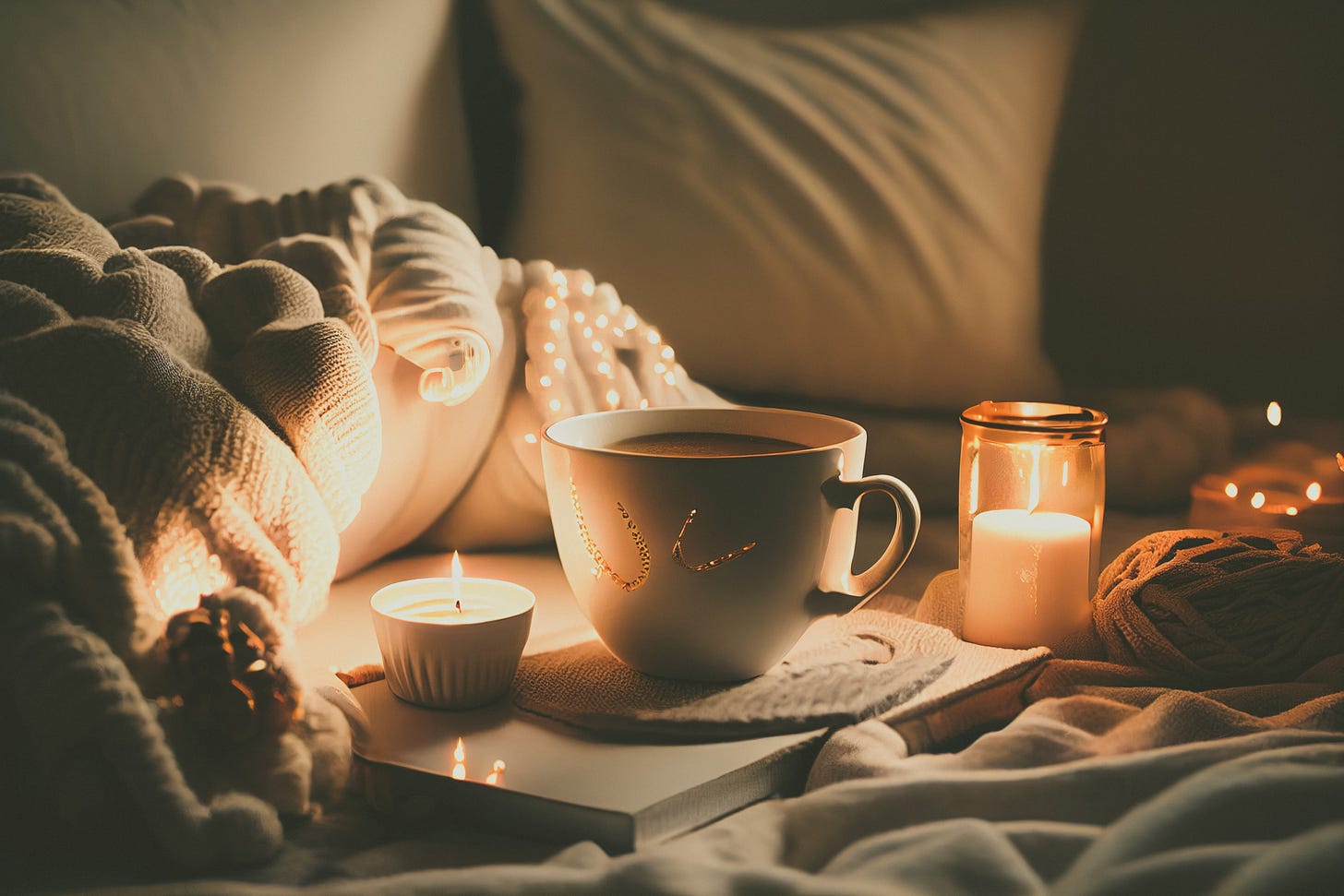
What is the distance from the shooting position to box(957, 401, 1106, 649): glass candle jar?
71 cm

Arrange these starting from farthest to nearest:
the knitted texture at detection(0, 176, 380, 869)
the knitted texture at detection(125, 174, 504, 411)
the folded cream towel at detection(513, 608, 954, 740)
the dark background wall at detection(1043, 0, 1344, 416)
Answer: the dark background wall at detection(1043, 0, 1344, 416), the knitted texture at detection(125, 174, 504, 411), the folded cream towel at detection(513, 608, 954, 740), the knitted texture at detection(0, 176, 380, 869)

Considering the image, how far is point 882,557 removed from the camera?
600 mm

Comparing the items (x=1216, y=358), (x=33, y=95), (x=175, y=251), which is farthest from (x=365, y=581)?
(x=1216, y=358)

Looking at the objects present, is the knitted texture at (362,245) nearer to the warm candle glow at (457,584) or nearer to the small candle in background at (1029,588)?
the warm candle glow at (457,584)

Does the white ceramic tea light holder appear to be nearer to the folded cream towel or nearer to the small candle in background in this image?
the folded cream towel

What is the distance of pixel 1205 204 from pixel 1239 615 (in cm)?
47

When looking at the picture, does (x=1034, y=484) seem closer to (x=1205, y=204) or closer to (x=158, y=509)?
(x=1205, y=204)

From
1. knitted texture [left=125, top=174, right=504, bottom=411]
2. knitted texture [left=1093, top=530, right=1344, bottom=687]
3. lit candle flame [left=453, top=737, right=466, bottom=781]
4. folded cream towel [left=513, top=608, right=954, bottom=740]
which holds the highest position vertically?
knitted texture [left=125, top=174, right=504, bottom=411]

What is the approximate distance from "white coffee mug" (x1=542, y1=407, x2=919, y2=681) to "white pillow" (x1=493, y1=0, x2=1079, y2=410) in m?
Result: 0.40

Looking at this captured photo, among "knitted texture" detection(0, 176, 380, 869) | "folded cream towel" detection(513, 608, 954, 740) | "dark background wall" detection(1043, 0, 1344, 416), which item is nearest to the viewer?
"knitted texture" detection(0, 176, 380, 869)

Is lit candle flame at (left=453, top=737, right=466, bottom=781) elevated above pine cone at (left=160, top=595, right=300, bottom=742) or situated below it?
below

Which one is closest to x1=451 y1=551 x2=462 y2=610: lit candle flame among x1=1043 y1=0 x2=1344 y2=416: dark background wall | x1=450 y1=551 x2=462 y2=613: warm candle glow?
x1=450 y1=551 x2=462 y2=613: warm candle glow

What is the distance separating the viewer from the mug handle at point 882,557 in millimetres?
575

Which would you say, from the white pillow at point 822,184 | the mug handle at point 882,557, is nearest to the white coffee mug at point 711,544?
the mug handle at point 882,557
